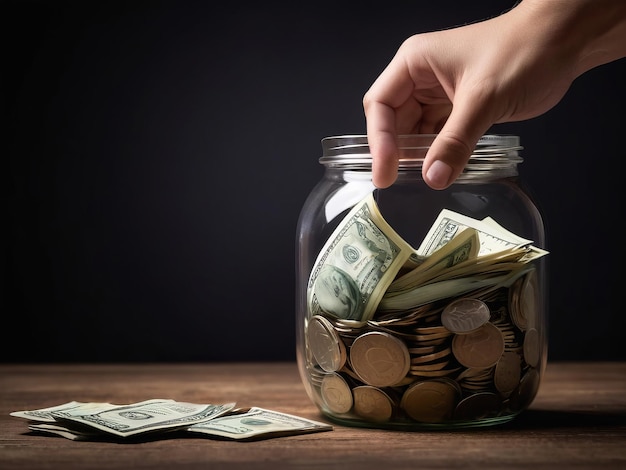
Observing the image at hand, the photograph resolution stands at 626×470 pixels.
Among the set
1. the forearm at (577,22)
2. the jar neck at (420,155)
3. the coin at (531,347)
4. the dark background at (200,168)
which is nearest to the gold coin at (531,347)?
the coin at (531,347)

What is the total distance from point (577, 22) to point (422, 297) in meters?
0.40

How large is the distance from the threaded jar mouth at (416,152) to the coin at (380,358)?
23cm

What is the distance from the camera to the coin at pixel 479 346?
96 cm

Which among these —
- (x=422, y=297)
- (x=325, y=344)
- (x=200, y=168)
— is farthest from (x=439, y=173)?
(x=200, y=168)

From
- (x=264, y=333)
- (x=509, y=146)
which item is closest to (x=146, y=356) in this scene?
(x=264, y=333)

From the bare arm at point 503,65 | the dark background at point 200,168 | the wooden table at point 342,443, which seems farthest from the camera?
the dark background at point 200,168

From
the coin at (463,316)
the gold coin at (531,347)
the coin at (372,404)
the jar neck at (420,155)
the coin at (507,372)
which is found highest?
the jar neck at (420,155)

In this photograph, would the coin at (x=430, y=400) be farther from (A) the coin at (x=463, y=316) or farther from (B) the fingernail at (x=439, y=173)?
(B) the fingernail at (x=439, y=173)

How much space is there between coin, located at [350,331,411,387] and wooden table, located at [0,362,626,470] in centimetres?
7

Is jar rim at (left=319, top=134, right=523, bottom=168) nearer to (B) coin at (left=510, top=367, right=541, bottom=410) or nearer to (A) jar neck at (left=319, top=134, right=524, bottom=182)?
(A) jar neck at (left=319, top=134, right=524, bottom=182)

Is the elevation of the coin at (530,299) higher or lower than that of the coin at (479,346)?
higher

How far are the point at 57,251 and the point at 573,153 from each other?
1110mm

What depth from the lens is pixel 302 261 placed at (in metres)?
1.17

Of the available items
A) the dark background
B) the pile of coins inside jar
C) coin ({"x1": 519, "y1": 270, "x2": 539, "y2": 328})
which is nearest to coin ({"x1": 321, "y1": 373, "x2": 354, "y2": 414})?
the pile of coins inside jar
